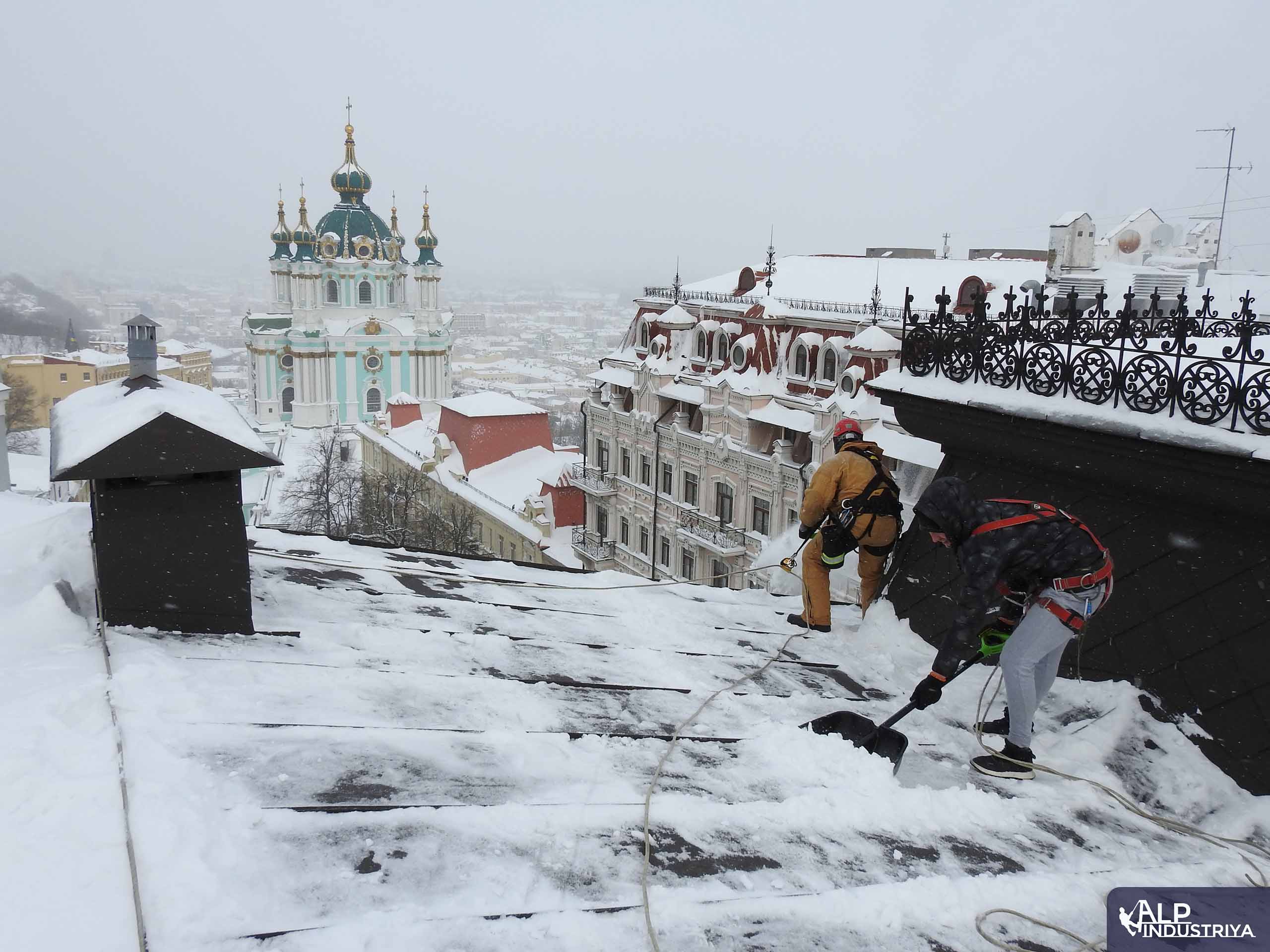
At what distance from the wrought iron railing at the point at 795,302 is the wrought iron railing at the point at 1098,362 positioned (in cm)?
1188

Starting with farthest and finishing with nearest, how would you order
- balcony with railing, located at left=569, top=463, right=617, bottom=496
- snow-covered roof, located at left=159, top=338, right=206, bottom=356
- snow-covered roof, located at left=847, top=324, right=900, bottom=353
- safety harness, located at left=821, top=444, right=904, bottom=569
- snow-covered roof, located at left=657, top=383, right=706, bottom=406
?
snow-covered roof, located at left=159, top=338, right=206, bottom=356 → balcony with railing, located at left=569, top=463, right=617, bottom=496 → snow-covered roof, located at left=657, top=383, right=706, bottom=406 → snow-covered roof, located at left=847, top=324, right=900, bottom=353 → safety harness, located at left=821, top=444, right=904, bottom=569

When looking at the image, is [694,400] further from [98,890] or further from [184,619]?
[98,890]

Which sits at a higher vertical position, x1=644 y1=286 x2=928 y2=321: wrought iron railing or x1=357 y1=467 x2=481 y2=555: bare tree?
x1=644 y1=286 x2=928 y2=321: wrought iron railing

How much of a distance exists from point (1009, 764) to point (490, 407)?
32.1 metres

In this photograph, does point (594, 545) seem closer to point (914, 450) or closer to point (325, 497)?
point (325, 497)

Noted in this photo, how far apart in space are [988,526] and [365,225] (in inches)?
2573

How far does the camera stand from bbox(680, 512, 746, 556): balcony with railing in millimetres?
21500

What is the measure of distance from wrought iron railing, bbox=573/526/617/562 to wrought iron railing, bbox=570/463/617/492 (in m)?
1.57

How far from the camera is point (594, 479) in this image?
1058 inches

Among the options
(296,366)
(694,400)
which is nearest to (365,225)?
(296,366)

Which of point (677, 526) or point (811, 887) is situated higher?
point (811, 887)

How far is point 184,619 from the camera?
409 centimetres

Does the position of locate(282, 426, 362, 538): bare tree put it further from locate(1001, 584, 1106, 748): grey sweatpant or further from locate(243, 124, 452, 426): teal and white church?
locate(1001, 584, 1106, 748): grey sweatpant

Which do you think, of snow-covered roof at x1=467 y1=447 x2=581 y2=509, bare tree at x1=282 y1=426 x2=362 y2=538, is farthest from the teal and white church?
snow-covered roof at x1=467 y1=447 x2=581 y2=509
